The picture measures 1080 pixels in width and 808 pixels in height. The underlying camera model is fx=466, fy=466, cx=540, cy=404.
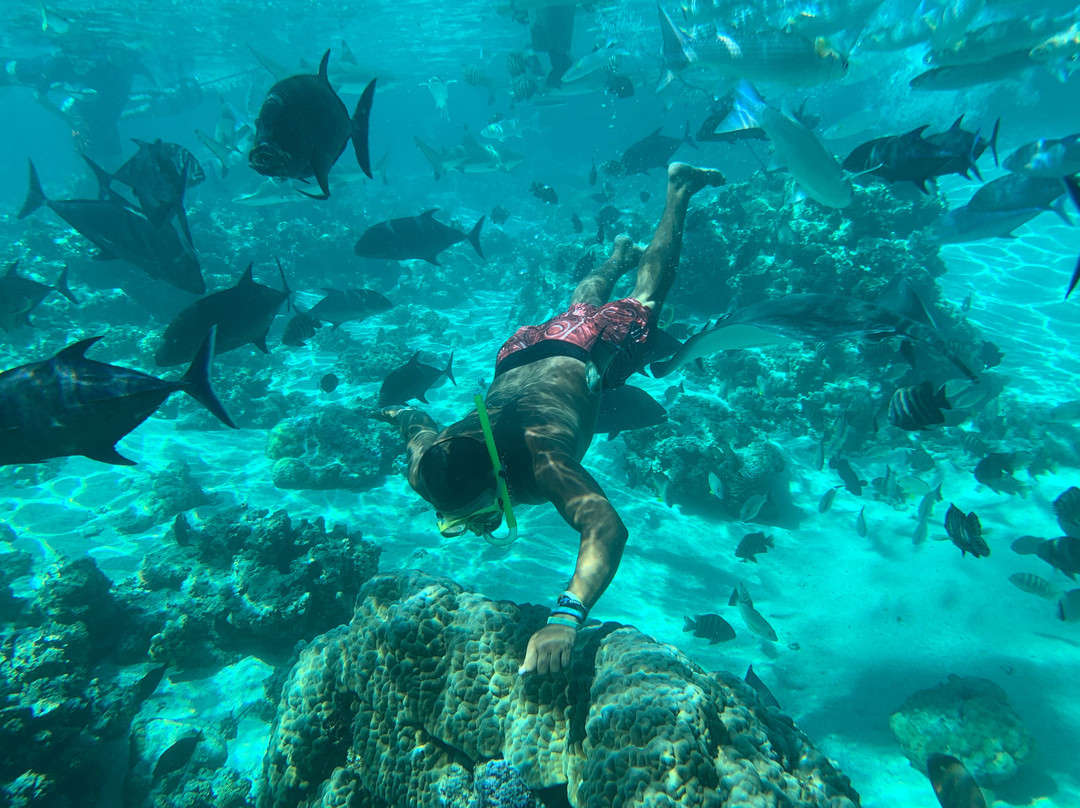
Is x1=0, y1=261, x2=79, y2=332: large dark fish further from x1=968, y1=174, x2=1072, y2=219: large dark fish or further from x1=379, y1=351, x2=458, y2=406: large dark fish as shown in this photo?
x1=968, y1=174, x2=1072, y2=219: large dark fish

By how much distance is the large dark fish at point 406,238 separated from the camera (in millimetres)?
7031

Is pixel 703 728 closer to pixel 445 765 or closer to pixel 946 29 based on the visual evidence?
pixel 445 765

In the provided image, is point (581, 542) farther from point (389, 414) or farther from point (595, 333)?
point (389, 414)

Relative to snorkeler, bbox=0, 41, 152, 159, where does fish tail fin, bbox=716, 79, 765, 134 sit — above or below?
below

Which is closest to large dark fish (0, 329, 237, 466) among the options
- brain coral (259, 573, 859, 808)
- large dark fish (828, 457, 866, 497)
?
brain coral (259, 573, 859, 808)

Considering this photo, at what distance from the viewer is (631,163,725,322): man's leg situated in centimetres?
569

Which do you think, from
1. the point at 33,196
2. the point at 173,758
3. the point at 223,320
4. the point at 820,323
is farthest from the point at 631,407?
the point at 33,196

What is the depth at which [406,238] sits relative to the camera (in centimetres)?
715

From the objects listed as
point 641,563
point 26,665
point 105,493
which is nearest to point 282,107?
point 26,665

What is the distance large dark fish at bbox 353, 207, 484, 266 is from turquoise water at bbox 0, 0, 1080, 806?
2.84 m

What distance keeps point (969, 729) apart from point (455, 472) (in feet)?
19.8

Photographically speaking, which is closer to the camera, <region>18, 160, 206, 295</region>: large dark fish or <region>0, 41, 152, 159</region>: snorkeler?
<region>18, 160, 206, 295</region>: large dark fish

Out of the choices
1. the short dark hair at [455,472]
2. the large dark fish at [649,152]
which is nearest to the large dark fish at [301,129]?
the short dark hair at [455,472]

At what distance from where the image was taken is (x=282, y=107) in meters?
2.83
